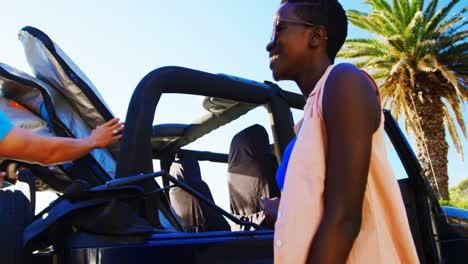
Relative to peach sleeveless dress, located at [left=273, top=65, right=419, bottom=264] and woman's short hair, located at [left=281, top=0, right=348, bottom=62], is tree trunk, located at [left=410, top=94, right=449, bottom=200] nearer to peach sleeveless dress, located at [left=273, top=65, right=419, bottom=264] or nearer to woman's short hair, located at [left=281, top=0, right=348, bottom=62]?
woman's short hair, located at [left=281, top=0, right=348, bottom=62]

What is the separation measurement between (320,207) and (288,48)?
1.92 ft

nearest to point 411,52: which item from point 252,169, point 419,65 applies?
point 419,65

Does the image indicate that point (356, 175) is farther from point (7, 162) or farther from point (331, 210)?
point (7, 162)

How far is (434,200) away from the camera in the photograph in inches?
130

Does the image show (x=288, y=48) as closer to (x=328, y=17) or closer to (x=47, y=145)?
(x=328, y=17)

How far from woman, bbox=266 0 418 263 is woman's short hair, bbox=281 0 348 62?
0.31 metres

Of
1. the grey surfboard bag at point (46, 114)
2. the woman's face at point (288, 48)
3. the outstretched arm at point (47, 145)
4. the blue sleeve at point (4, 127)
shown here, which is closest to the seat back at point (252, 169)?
the grey surfboard bag at point (46, 114)

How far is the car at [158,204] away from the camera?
1.94 metres

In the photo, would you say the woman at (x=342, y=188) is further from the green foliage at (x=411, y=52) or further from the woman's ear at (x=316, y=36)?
the green foliage at (x=411, y=52)

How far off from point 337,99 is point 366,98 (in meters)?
0.08

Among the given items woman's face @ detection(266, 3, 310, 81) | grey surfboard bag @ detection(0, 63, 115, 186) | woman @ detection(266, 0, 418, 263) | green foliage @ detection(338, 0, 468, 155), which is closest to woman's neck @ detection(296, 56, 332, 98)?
woman's face @ detection(266, 3, 310, 81)

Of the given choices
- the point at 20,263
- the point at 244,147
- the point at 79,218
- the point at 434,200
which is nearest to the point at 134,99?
the point at 79,218

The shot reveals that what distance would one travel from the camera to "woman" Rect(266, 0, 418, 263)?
1.19 meters

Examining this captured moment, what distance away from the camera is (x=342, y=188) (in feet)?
3.94
